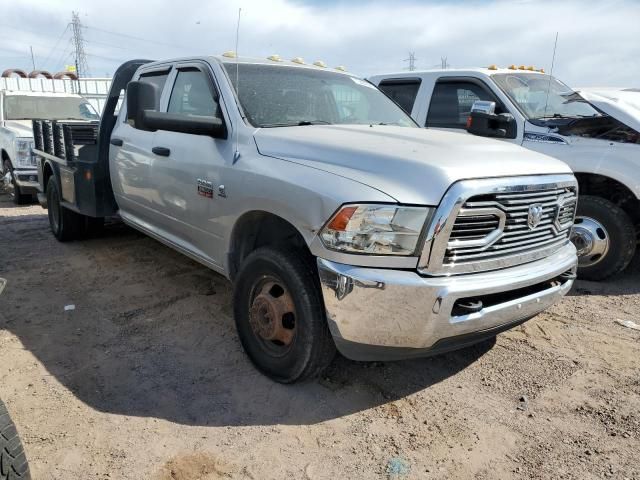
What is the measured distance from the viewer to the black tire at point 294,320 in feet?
9.09

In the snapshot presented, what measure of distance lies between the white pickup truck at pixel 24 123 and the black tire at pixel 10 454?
7475 millimetres

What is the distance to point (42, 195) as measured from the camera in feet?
21.8

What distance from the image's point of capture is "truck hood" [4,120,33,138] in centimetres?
871

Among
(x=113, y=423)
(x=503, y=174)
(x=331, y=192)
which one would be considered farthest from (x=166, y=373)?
(x=503, y=174)

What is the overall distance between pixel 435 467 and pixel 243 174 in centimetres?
195

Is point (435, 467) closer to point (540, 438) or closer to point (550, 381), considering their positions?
point (540, 438)

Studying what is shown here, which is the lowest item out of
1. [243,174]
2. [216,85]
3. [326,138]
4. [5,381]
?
[5,381]

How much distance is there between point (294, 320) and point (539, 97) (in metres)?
4.32

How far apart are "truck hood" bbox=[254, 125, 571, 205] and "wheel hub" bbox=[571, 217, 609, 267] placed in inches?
78.7

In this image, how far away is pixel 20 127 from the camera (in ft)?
29.8

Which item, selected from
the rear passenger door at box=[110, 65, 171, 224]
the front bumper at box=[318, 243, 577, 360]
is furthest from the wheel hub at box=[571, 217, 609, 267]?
the rear passenger door at box=[110, 65, 171, 224]

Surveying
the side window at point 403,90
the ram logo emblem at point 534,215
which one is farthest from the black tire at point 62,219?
the ram logo emblem at point 534,215

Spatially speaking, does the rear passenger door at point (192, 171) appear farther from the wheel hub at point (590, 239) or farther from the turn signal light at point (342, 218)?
the wheel hub at point (590, 239)

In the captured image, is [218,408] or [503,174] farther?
[218,408]
